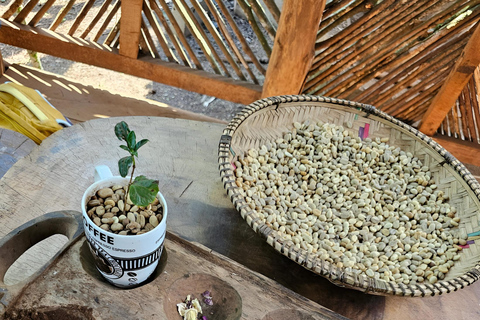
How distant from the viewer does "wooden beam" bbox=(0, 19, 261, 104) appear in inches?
92.2

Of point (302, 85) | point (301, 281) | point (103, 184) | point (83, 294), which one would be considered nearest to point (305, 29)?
point (302, 85)

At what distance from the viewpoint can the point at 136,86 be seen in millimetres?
3379

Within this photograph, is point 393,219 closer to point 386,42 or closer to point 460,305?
point 460,305

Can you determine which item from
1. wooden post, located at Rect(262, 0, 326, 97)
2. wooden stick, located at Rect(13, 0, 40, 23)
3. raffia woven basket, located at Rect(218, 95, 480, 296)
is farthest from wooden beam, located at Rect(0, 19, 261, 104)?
raffia woven basket, located at Rect(218, 95, 480, 296)

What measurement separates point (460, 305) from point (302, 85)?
1.29 m

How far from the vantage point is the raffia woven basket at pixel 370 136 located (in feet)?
3.32

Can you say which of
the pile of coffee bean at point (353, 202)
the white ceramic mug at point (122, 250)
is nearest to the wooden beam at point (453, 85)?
the pile of coffee bean at point (353, 202)

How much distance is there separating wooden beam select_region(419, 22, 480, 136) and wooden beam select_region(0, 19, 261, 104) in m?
0.89

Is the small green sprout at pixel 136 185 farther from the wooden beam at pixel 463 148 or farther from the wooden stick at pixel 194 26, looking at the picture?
the wooden beam at pixel 463 148

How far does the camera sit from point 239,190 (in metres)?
1.16

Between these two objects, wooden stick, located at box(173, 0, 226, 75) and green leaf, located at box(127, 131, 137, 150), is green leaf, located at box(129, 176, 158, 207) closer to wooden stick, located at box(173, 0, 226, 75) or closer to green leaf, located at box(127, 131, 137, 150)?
green leaf, located at box(127, 131, 137, 150)

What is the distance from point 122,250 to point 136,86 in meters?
2.74

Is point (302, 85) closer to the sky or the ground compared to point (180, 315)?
closer to the sky

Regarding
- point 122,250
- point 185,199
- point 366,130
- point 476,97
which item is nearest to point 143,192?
point 122,250
